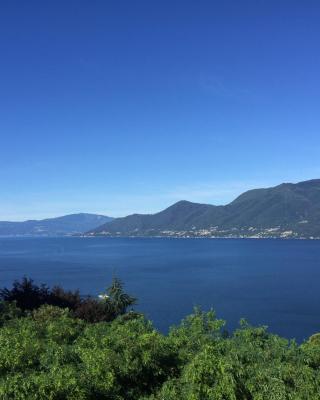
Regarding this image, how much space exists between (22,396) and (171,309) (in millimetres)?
81644

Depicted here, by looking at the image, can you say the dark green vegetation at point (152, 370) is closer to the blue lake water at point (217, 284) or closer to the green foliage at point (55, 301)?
the green foliage at point (55, 301)

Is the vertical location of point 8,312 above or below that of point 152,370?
below

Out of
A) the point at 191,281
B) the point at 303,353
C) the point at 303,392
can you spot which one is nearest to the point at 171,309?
the point at 191,281

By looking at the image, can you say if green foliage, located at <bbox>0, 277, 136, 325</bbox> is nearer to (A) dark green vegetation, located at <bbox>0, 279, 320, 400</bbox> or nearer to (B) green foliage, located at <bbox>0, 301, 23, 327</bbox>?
(B) green foliage, located at <bbox>0, 301, 23, 327</bbox>

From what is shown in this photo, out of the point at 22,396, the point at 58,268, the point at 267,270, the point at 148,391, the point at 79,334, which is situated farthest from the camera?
the point at 58,268

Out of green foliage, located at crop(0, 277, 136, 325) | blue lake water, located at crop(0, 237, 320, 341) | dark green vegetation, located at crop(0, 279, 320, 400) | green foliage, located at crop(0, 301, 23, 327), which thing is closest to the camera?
dark green vegetation, located at crop(0, 279, 320, 400)

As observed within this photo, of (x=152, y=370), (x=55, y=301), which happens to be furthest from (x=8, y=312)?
(x=152, y=370)

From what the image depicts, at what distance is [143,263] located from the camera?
188125mm

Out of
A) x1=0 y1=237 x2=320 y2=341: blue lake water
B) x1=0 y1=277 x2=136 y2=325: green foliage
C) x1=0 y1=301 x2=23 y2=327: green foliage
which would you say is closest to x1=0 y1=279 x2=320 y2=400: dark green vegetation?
x1=0 y1=301 x2=23 y2=327: green foliage

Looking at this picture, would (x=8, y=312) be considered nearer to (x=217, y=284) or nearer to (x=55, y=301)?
(x=55, y=301)

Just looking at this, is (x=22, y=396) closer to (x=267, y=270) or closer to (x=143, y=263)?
(x=267, y=270)

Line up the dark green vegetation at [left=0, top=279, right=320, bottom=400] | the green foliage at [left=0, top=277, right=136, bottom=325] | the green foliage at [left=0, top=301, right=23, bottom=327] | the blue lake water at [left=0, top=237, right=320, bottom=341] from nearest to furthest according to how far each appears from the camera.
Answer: the dark green vegetation at [left=0, top=279, right=320, bottom=400] < the green foliage at [left=0, top=301, right=23, bottom=327] < the green foliage at [left=0, top=277, right=136, bottom=325] < the blue lake water at [left=0, top=237, right=320, bottom=341]

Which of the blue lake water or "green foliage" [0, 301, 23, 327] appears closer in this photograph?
"green foliage" [0, 301, 23, 327]

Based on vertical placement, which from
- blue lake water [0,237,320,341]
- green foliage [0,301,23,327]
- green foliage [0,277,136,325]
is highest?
green foliage [0,301,23,327]
